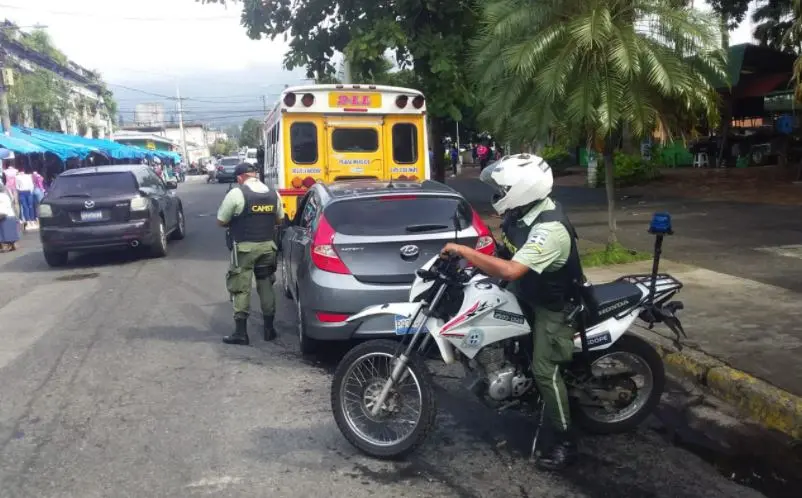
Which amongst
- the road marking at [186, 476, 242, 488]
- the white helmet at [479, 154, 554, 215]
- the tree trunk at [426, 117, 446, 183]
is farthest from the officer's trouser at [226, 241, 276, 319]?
the tree trunk at [426, 117, 446, 183]

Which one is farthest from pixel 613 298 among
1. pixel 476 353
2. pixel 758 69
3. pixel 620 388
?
pixel 758 69

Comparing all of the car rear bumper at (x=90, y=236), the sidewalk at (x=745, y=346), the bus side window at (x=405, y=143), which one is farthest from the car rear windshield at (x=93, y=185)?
the sidewalk at (x=745, y=346)

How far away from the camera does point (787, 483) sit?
3994mm

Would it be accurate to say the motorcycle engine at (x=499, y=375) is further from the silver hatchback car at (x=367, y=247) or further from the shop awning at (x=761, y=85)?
the shop awning at (x=761, y=85)

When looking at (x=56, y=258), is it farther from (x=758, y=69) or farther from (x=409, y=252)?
(x=758, y=69)

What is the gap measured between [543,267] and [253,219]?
376cm

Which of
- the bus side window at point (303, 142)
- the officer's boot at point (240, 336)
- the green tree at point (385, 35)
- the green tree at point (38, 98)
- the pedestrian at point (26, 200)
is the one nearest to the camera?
the officer's boot at point (240, 336)

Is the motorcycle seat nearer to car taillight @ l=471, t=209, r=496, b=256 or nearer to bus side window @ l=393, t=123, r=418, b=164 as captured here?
car taillight @ l=471, t=209, r=496, b=256

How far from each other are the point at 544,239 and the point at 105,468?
9.37 ft

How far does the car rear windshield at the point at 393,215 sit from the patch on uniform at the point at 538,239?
2.29m

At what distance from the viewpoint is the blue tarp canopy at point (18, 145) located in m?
21.3

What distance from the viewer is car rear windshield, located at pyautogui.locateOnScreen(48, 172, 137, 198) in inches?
484

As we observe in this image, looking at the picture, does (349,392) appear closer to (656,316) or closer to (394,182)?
(656,316)

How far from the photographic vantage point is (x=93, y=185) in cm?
1246
